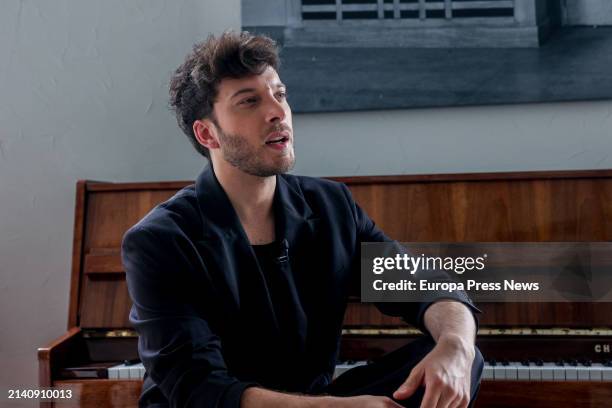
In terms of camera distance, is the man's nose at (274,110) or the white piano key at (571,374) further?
the white piano key at (571,374)

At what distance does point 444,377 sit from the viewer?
1348 millimetres

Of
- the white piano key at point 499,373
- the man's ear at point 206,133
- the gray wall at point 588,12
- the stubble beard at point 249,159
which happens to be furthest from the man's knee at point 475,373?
the gray wall at point 588,12

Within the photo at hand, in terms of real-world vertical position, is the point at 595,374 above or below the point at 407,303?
below

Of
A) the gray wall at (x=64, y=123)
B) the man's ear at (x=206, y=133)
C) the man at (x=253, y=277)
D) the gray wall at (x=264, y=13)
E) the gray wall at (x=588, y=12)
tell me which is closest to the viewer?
the man at (x=253, y=277)

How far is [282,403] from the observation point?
131 centimetres

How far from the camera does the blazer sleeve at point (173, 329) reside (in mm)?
1373

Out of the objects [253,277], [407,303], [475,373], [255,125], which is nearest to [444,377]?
[475,373]

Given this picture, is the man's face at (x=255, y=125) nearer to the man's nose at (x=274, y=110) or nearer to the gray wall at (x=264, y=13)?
the man's nose at (x=274, y=110)

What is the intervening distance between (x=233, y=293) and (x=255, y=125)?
372mm

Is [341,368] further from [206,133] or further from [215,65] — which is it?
[215,65]

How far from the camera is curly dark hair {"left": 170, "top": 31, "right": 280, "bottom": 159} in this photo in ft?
5.47

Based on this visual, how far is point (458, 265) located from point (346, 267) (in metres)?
0.50

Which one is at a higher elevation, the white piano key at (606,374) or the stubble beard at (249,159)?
the stubble beard at (249,159)

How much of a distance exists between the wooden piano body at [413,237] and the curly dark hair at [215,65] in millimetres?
512
